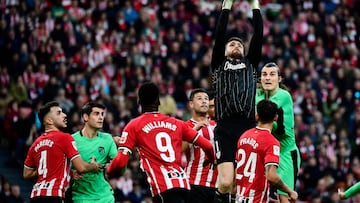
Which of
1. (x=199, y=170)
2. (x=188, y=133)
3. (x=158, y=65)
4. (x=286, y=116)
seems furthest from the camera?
(x=158, y=65)

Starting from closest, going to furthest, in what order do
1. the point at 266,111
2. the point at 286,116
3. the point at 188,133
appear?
the point at 188,133 < the point at 266,111 < the point at 286,116

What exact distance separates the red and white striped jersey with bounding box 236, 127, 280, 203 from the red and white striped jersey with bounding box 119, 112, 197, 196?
78cm

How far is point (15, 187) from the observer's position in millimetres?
20250

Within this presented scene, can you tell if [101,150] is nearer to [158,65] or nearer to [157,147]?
[157,147]

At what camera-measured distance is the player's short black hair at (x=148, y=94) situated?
1266 centimetres

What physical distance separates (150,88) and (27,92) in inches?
429

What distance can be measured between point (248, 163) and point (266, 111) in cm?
66

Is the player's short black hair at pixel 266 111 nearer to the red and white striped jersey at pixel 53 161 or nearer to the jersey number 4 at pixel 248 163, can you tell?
the jersey number 4 at pixel 248 163

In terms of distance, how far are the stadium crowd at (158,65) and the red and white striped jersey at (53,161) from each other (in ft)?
20.9

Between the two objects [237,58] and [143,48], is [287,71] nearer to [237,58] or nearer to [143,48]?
[143,48]

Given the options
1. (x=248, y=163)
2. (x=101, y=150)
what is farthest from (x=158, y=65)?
(x=248, y=163)

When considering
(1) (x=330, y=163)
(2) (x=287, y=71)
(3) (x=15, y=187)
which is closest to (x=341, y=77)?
(2) (x=287, y=71)

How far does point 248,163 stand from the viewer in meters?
13.0

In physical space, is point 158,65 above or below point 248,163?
above
